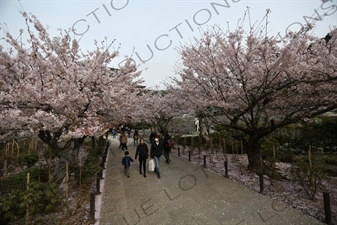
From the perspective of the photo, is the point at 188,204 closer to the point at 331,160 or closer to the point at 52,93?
the point at 52,93

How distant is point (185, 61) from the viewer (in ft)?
30.0

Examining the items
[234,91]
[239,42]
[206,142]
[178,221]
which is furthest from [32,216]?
[206,142]

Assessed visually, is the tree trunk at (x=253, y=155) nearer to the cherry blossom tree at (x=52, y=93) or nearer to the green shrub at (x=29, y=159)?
the cherry blossom tree at (x=52, y=93)

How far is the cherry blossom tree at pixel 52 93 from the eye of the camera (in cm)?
517

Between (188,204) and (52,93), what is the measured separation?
4905 millimetres

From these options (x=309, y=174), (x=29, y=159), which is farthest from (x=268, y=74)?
(x=29, y=159)

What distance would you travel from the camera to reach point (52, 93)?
18.0 ft

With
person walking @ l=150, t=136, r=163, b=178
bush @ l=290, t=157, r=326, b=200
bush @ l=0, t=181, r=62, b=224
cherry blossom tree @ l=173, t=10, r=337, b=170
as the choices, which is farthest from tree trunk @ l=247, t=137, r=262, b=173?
bush @ l=0, t=181, r=62, b=224

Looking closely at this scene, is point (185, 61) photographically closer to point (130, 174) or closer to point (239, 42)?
point (239, 42)

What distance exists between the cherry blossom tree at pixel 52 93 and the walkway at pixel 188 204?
2283 millimetres

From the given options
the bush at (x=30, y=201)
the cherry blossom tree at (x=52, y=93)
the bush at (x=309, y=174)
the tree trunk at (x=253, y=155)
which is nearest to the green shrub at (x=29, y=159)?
the cherry blossom tree at (x=52, y=93)

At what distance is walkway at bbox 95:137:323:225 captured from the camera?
450cm

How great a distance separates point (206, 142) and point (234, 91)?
7.59 metres

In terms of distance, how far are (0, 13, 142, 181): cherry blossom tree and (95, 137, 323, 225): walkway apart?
2.28 metres
